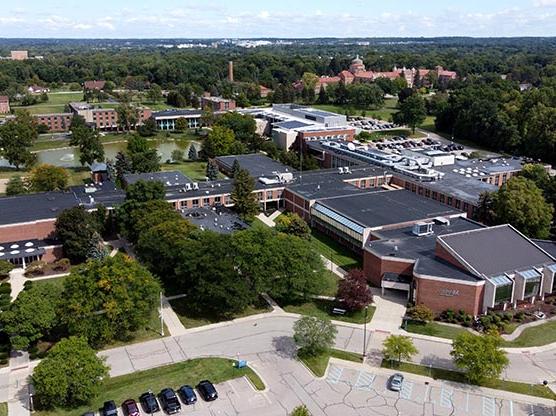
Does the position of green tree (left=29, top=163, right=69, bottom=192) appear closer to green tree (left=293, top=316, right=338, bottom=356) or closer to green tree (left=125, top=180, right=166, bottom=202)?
green tree (left=125, top=180, right=166, bottom=202)

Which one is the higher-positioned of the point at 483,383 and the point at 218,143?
the point at 218,143

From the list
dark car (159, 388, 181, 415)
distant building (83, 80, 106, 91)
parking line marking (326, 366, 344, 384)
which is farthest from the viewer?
distant building (83, 80, 106, 91)

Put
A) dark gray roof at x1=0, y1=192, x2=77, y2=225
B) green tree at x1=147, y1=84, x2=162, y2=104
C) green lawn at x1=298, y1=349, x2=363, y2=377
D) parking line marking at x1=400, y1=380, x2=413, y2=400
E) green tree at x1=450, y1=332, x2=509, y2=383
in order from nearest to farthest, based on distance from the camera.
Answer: parking line marking at x1=400, y1=380, x2=413, y2=400 → green tree at x1=450, y1=332, x2=509, y2=383 → green lawn at x1=298, y1=349, x2=363, y2=377 → dark gray roof at x1=0, y1=192, x2=77, y2=225 → green tree at x1=147, y1=84, x2=162, y2=104

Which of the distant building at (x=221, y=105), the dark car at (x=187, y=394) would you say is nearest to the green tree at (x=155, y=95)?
the distant building at (x=221, y=105)

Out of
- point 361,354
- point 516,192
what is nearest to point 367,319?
point 361,354

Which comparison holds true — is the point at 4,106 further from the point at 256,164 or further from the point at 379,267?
the point at 379,267

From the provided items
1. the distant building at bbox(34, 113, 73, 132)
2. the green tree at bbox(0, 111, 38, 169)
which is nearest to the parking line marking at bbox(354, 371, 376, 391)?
the green tree at bbox(0, 111, 38, 169)

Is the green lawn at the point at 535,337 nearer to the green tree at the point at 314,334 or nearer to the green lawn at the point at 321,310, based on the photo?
the green lawn at the point at 321,310

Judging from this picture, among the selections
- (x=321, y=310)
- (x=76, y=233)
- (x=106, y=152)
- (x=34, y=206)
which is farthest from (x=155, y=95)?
(x=321, y=310)
